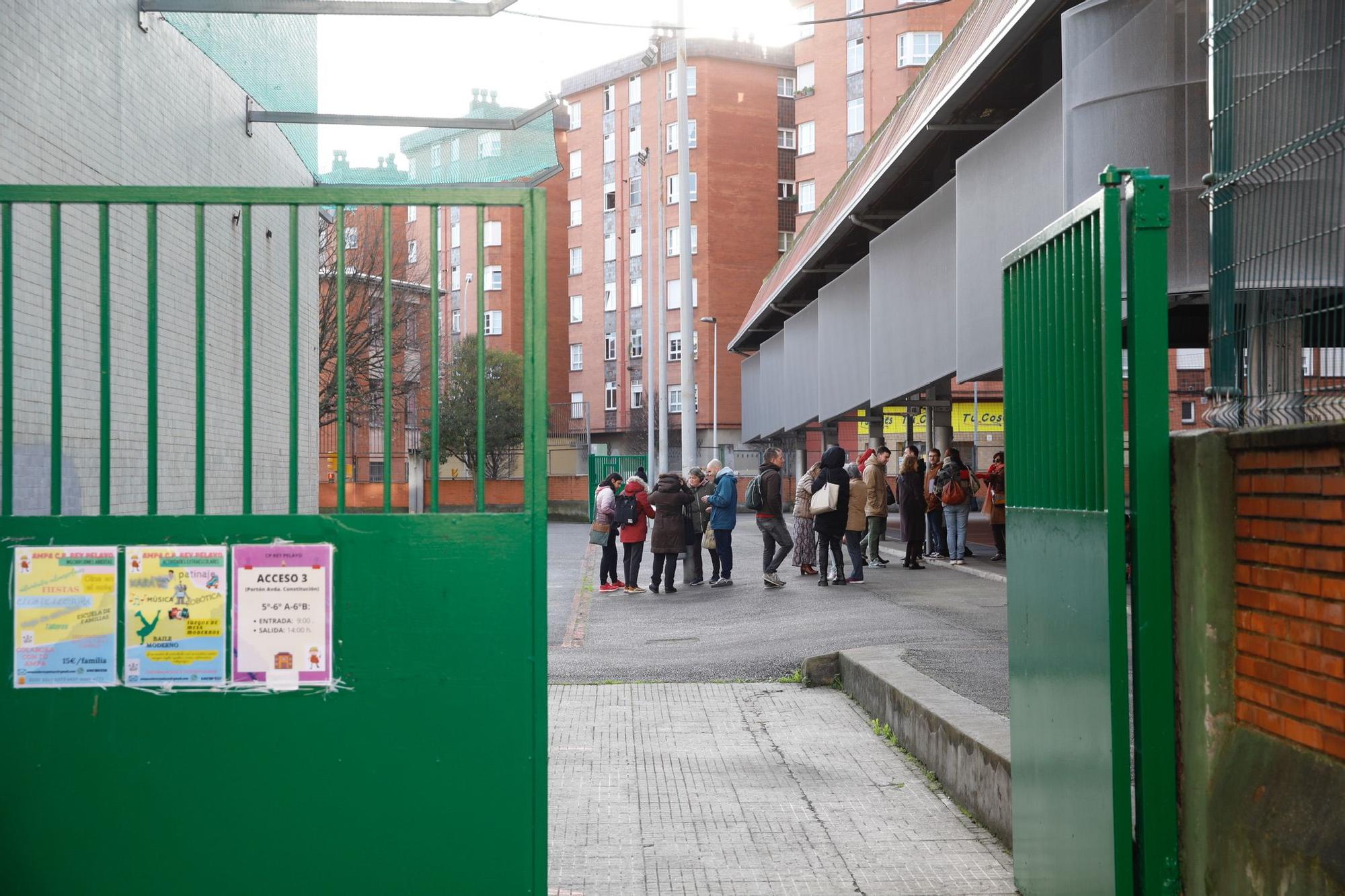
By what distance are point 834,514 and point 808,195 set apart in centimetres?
4492

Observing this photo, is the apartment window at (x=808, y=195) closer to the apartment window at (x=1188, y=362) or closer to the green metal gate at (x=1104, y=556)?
the apartment window at (x=1188, y=362)

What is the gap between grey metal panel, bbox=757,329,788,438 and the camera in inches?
1320

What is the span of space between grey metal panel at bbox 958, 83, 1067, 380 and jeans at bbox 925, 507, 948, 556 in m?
6.52

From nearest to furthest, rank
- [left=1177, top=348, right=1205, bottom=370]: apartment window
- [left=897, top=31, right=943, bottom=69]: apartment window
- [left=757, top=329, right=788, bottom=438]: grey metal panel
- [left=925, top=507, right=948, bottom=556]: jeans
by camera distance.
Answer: [left=925, top=507, right=948, bottom=556]: jeans, [left=1177, top=348, right=1205, bottom=370]: apartment window, [left=757, top=329, right=788, bottom=438]: grey metal panel, [left=897, top=31, right=943, bottom=69]: apartment window

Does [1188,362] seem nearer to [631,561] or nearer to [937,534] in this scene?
[937,534]

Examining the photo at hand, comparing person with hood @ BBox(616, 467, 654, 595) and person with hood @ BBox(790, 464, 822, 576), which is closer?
person with hood @ BBox(790, 464, 822, 576)

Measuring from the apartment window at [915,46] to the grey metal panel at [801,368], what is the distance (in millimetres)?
24564

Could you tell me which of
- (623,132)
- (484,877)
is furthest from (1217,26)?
(623,132)

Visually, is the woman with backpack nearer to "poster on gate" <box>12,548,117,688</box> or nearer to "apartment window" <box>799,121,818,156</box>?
"poster on gate" <box>12,548,117,688</box>

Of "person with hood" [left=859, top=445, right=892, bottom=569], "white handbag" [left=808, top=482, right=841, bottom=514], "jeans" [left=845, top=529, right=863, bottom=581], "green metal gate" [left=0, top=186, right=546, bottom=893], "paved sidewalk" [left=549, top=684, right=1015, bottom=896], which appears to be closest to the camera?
"green metal gate" [left=0, top=186, right=546, bottom=893]

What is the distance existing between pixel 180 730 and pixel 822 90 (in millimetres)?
55218

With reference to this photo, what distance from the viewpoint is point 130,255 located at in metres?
10.5

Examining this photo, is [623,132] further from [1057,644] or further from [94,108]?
Result: [1057,644]

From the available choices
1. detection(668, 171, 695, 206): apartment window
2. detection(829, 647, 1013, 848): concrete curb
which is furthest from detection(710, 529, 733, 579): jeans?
detection(668, 171, 695, 206): apartment window
